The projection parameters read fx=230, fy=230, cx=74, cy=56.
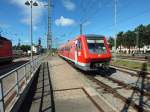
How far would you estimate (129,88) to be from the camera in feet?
37.3

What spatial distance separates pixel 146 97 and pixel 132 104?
1438 mm

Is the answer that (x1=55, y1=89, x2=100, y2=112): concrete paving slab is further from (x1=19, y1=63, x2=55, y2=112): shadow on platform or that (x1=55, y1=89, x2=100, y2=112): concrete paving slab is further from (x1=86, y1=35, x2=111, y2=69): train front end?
(x1=86, y1=35, x2=111, y2=69): train front end

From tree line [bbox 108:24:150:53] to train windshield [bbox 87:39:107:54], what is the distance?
61463 millimetres

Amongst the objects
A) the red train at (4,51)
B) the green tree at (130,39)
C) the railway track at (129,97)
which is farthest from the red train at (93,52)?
the green tree at (130,39)

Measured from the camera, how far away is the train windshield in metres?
16.5

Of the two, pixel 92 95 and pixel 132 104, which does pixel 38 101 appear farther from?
pixel 132 104

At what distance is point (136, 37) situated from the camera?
92375 mm

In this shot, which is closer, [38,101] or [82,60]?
[38,101]

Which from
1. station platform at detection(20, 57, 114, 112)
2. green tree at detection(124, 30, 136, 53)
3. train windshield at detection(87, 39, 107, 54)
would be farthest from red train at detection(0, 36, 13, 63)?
green tree at detection(124, 30, 136, 53)

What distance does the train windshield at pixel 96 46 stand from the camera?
16531 millimetres

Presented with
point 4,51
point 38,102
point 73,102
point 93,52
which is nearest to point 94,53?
point 93,52

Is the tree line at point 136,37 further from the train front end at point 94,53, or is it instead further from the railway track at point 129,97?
the railway track at point 129,97

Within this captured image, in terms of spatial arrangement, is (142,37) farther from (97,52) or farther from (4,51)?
(97,52)

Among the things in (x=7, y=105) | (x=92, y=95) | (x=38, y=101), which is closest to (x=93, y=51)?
(x=92, y=95)
